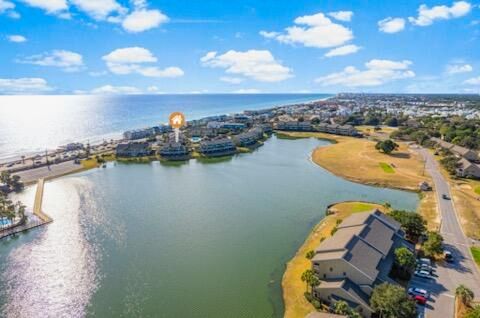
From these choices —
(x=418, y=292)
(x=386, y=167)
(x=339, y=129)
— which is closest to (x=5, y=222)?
(x=418, y=292)

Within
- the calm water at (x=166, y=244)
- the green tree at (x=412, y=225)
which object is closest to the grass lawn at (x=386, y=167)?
the calm water at (x=166, y=244)

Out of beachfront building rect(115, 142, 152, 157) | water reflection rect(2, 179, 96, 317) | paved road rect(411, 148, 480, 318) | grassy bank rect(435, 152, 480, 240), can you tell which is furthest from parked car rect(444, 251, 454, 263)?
beachfront building rect(115, 142, 152, 157)

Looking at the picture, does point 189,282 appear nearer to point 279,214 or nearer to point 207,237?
point 207,237

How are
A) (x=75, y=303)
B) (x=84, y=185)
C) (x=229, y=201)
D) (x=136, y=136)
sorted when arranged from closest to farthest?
1. (x=75, y=303)
2. (x=229, y=201)
3. (x=84, y=185)
4. (x=136, y=136)

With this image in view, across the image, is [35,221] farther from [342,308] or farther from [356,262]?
[356,262]

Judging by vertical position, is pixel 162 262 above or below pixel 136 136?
below

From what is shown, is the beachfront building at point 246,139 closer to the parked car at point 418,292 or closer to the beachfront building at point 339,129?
the beachfront building at point 339,129

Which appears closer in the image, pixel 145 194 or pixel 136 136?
pixel 145 194

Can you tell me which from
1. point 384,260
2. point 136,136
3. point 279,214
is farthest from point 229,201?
point 136,136
